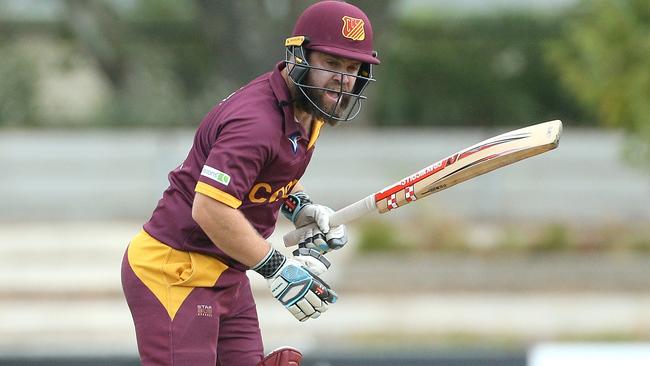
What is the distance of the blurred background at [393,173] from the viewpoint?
10023 millimetres

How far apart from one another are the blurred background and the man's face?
233 centimetres

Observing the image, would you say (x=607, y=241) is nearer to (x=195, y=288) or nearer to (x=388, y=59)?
(x=388, y=59)

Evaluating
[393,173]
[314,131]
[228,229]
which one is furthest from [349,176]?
[228,229]

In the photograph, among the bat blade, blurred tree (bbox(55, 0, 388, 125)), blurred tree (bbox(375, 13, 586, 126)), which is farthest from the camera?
blurred tree (bbox(375, 13, 586, 126))

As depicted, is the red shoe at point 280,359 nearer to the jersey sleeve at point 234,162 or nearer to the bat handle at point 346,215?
the bat handle at point 346,215

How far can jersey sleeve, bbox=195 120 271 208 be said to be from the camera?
462 cm

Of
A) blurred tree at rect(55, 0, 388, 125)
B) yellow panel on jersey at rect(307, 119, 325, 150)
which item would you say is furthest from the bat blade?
blurred tree at rect(55, 0, 388, 125)

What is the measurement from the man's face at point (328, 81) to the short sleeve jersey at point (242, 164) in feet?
0.32

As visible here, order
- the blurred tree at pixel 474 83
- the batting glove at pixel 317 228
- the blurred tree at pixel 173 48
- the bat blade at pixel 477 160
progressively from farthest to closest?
the blurred tree at pixel 474 83, the blurred tree at pixel 173 48, the batting glove at pixel 317 228, the bat blade at pixel 477 160

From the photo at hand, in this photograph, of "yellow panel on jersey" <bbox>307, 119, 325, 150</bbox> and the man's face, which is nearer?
the man's face

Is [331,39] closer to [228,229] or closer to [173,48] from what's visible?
[228,229]

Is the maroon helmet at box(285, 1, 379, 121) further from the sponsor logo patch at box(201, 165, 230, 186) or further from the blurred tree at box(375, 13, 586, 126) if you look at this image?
the blurred tree at box(375, 13, 586, 126)

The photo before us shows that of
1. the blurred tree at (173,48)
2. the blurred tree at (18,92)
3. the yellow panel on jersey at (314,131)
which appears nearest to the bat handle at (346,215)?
the yellow panel on jersey at (314,131)

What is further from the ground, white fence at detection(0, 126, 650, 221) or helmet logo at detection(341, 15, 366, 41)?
white fence at detection(0, 126, 650, 221)
